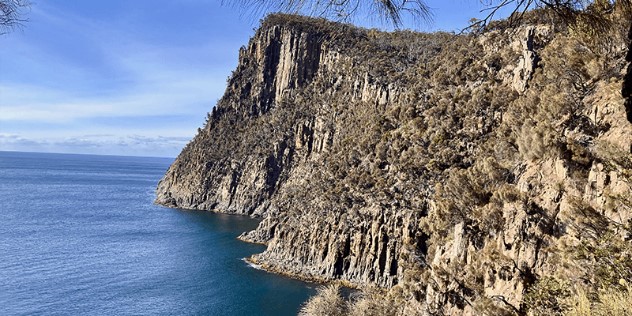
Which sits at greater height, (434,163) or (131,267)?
(434,163)

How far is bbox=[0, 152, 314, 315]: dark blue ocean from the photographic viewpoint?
42.0m

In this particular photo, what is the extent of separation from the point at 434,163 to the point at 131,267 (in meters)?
38.8

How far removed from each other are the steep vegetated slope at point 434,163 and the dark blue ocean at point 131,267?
660 centimetres

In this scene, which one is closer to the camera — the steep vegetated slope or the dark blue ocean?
the steep vegetated slope

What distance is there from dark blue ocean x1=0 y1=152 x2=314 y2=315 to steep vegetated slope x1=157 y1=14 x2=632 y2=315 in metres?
6.60

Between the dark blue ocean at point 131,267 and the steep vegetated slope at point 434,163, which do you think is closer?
the steep vegetated slope at point 434,163

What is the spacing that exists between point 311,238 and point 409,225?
14405mm

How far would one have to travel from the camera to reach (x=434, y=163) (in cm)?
4459

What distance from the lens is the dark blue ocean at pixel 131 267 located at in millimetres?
42028

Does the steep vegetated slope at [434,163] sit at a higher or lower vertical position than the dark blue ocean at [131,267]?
higher

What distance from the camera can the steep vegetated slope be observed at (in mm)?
19703

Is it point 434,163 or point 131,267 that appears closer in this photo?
point 434,163

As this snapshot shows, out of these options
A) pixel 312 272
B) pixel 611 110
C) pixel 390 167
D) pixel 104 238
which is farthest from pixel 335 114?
pixel 611 110

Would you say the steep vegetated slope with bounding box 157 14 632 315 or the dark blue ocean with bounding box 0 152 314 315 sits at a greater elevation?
the steep vegetated slope with bounding box 157 14 632 315
